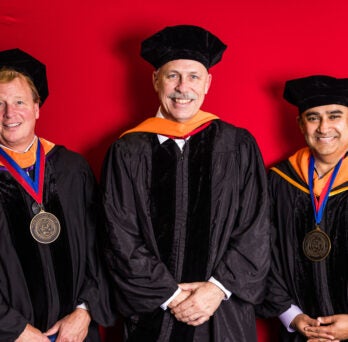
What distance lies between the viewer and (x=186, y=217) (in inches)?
109

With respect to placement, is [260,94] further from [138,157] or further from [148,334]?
[148,334]

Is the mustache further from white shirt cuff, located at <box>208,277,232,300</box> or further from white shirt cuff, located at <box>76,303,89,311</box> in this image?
white shirt cuff, located at <box>76,303,89,311</box>

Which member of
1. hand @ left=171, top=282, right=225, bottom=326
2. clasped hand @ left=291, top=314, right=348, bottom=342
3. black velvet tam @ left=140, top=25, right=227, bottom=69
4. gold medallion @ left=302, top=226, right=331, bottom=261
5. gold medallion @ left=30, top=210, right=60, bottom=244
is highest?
black velvet tam @ left=140, top=25, right=227, bottom=69

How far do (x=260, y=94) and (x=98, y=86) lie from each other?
99 cm

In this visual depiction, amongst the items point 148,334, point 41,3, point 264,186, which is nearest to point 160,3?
point 41,3

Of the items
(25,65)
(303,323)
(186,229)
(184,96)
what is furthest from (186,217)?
(25,65)

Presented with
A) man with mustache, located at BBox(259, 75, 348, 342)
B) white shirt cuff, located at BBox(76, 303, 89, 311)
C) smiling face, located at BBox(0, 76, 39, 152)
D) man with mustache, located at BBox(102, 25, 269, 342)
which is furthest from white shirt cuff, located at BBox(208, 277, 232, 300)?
smiling face, located at BBox(0, 76, 39, 152)

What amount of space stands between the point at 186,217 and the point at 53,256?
27.1 inches

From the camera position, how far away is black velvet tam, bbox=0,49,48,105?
2855 millimetres

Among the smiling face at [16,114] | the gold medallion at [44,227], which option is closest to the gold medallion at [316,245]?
the gold medallion at [44,227]

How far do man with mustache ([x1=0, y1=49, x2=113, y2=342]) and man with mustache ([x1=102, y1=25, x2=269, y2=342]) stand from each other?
0.61ft

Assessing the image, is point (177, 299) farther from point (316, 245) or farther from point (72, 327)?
point (316, 245)

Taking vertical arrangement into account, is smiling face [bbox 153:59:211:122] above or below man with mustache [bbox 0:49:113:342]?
above

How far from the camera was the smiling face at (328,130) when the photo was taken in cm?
290
